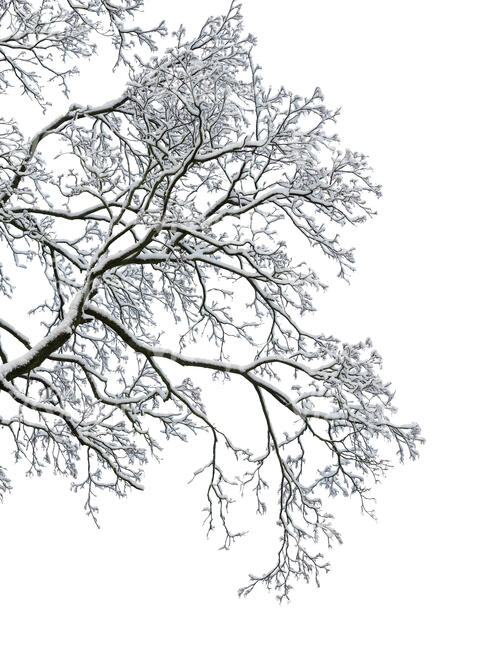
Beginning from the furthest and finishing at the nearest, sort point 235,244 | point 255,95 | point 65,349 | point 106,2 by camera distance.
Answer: point 65,349 < point 106,2 < point 235,244 < point 255,95

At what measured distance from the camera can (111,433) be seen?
11602mm

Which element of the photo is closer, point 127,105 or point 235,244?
point 235,244

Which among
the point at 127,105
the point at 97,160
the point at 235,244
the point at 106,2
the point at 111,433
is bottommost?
the point at 111,433

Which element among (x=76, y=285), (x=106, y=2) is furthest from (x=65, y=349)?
(x=106, y=2)

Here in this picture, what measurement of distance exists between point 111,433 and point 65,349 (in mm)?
2948

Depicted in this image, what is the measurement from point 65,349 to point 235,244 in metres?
4.44

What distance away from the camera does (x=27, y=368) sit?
440 inches

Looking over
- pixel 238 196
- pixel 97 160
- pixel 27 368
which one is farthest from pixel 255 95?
pixel 27 368

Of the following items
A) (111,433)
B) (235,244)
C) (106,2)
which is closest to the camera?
(235,244)

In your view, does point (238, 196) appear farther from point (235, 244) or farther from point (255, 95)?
point (255, 95)

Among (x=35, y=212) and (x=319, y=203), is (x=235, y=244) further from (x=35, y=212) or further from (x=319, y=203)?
(x=35, y=212)

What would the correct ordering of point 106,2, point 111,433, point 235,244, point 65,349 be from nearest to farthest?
1. point 235,244
2. point 111,433
3. point 106,2
4. point 65,349

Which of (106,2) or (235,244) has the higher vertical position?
(106,2)

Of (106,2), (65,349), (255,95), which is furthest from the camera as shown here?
(65,349)
